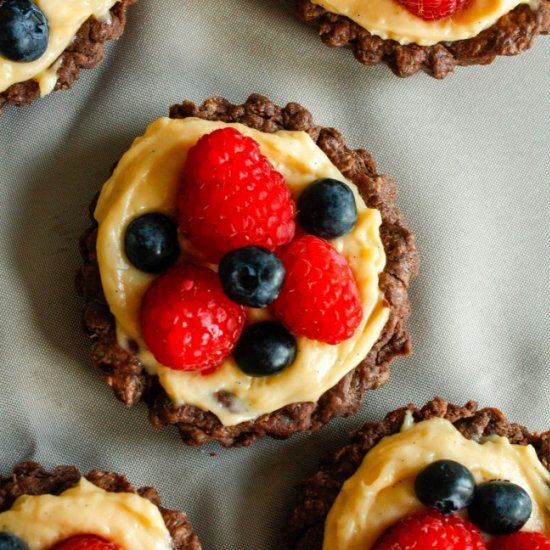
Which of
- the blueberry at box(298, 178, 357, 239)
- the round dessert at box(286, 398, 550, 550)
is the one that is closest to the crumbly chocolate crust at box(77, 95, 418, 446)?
the round dessert at box(286, 398, 550, 550)

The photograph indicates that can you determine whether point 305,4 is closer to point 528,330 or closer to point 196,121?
point 196,121

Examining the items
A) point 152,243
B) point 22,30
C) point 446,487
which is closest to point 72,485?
point 152,243

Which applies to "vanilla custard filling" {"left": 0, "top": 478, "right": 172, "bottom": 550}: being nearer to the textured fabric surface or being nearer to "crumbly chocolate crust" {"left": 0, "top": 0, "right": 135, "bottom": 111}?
the textured fabric surface

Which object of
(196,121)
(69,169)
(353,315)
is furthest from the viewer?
(69,169)

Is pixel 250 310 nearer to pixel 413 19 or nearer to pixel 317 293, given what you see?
pixel 317 293

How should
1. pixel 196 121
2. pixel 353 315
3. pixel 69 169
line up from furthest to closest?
pixel 69 169
pixel 196 121
pixel 353 315

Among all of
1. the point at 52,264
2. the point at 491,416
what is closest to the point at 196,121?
the point at 52,264
